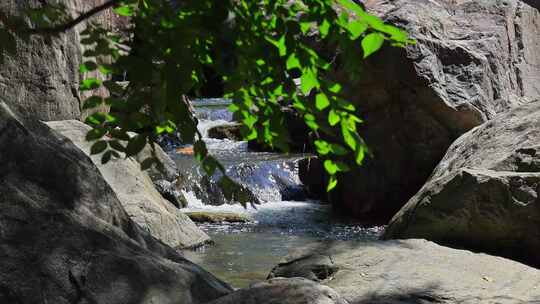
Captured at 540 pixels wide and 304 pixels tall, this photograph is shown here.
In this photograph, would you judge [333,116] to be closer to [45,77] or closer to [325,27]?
[325,27]

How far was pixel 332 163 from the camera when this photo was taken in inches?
82.0

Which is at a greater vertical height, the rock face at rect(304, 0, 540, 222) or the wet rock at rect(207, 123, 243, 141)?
the rock face at rect(304, 0, 540, 222)

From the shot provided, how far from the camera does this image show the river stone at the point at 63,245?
3.41 m

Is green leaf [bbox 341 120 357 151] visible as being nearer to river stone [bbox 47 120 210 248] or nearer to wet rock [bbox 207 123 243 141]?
river stone [bbox 47 120 210 248]

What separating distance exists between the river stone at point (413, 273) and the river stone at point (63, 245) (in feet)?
3.47

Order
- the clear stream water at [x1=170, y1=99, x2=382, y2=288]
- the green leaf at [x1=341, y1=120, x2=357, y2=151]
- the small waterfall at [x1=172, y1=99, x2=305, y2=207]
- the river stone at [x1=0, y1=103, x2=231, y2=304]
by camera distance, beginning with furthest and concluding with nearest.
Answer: the small waterfall at [x1=172, y1=99, x2=305, y2=207], the clear stream water at [x1=170, y1=99, x2=382, y2=288], the river stone at [x1=0, y1=103, x2=231, y2=304], the green leaf at [x1=341, y1=120, x2=357, y2=151]

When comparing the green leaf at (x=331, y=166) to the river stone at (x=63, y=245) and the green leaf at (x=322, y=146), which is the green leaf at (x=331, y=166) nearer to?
the green leaf at (x=322, y=146)

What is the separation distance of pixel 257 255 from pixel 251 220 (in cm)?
230

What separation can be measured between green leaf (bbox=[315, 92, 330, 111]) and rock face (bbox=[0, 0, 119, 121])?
7.17 meters

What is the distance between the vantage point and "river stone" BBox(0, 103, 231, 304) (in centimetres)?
341

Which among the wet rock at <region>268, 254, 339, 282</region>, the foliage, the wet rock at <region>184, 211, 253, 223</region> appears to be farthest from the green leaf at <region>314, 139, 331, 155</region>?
the wet rock at <region>184, 211, 253, 223</region>

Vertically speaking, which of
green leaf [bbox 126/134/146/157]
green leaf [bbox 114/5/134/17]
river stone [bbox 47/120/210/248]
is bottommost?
river stone [bbox 47/120/210/248]

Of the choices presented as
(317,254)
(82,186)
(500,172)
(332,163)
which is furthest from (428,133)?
(332,163)

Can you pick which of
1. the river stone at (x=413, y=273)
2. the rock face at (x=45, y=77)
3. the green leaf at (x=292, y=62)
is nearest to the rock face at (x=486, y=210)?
the river stone at (x=413, y=273)
